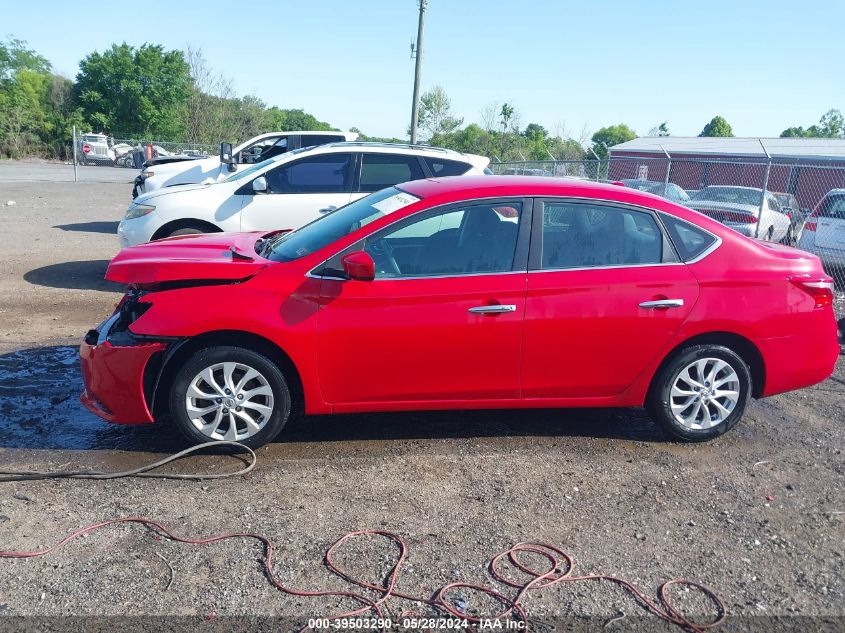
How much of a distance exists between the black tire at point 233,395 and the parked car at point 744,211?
9170 millimetres

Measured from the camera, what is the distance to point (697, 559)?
382 cm

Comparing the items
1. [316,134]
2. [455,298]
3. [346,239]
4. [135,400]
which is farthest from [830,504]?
[316,134]

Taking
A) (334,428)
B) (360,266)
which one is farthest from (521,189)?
(334,428)

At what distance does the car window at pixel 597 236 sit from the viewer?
4957 mm

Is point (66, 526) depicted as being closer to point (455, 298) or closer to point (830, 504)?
point (455, 298)

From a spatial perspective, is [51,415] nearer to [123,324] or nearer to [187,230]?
[123,324]

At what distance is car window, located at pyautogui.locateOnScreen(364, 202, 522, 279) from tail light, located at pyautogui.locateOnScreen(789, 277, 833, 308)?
2.00 metres

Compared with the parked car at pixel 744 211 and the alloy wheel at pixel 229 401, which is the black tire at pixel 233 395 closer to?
the alloy wheel at pixel 229 401

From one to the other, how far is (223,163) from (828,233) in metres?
9.98

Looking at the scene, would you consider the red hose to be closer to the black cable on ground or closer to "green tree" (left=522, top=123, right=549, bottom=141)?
the black cable on ground

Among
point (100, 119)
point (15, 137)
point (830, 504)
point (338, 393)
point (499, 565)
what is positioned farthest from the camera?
point (100, 119)

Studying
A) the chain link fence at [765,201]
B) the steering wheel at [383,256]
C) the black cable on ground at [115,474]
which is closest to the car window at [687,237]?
the steering wheel at [383,256]

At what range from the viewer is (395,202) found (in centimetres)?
516

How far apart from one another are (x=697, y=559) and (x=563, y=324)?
1.63 meters
